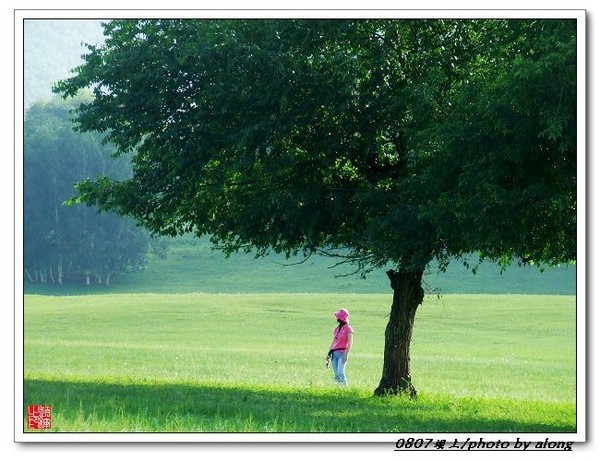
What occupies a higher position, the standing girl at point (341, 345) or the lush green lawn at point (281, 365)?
the standing girl at point (341, 345)

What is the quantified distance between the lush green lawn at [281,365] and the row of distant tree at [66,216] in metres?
10.2

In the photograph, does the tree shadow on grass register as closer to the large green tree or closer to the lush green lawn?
the lush green lawn

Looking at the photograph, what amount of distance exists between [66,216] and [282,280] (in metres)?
22.4

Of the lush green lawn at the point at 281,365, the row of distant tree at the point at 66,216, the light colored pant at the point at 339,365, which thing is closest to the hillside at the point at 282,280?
the row of distant tree at the point at 66,216

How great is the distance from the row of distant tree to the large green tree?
6498 cm

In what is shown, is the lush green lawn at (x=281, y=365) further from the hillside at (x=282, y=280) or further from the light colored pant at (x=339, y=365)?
the hillside at (x=282, y=280)

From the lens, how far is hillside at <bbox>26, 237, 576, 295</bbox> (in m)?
86.8

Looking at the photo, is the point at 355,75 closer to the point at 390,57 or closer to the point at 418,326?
the point at 390,57

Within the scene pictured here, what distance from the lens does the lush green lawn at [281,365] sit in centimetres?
1680

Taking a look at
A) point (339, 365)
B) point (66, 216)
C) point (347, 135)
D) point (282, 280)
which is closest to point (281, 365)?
point (339, 365)

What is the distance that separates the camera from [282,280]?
9256 centimetres

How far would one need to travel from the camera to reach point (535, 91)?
1452 cm

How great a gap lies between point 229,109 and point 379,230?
388 centimetres

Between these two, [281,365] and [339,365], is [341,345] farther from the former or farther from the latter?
[281,365]
